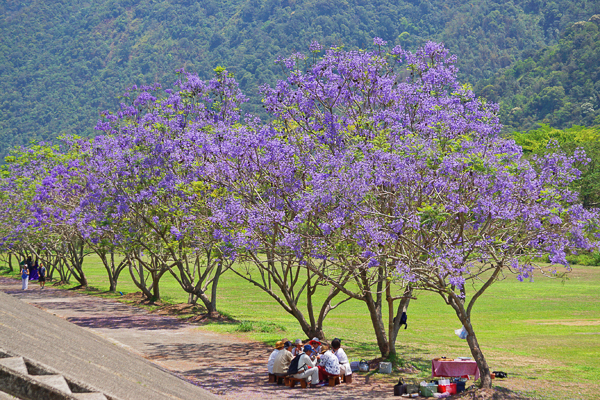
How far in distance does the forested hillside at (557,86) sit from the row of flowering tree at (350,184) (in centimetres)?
11153

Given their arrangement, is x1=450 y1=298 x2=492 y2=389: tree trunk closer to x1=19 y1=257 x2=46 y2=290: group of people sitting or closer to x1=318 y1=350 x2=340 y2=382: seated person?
x1=318 y1=350 x2=340 y2=382: seated person

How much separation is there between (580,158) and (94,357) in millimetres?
12020

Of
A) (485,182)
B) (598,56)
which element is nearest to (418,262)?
(485,182)

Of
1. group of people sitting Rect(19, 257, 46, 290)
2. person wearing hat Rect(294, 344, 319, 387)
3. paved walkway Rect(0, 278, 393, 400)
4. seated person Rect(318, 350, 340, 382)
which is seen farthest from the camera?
group of people sitting Rect(19, 257, 46, 290)

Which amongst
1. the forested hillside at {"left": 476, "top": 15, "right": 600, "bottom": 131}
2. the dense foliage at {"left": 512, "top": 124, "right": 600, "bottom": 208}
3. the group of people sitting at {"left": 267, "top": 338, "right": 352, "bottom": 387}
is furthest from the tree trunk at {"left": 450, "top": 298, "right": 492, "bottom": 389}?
the forested hillside at {"left": 476, "top": 15, "right": 600, "bottom": 131}

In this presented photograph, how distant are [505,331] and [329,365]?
1468cm

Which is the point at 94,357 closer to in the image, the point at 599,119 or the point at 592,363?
the point at 592,363

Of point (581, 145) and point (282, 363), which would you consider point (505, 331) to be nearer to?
point (282, 363)

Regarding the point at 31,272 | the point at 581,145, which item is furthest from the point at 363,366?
the point at 581,145

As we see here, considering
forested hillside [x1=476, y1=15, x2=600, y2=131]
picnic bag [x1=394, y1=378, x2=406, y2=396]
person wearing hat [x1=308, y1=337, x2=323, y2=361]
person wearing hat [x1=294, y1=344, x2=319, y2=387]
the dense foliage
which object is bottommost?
picnic bag [x1=394, y1=378, x2=406, y2=396]

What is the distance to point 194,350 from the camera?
19812 millimetres

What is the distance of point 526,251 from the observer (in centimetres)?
1322

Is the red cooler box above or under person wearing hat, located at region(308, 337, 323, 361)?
under

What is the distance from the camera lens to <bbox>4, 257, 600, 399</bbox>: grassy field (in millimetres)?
17062
